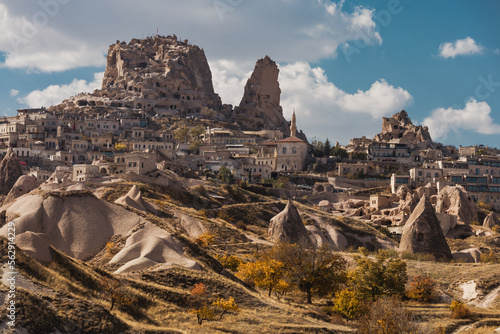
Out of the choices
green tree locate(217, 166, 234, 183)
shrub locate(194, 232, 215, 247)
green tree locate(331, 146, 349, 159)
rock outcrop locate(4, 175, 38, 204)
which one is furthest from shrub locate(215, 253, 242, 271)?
green tree locate(331, 146, 349, 159)

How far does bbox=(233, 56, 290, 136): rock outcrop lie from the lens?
174250 millimetres

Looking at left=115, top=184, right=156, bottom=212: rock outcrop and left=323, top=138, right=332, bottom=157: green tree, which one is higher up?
left=323, top=138, right=332, bottom=157: green tree

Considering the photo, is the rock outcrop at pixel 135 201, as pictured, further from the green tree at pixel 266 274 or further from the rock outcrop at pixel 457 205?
the rock outcrop at pixel 457 205

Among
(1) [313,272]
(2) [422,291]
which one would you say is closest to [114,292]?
(1) [313,272]

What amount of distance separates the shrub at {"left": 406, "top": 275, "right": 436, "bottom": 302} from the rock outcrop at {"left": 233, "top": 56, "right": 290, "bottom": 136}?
425 feet

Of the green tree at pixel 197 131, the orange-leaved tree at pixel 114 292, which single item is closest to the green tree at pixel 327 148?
the green tree at pixel 197 131

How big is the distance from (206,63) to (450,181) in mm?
102777

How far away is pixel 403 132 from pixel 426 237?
90.8 meters

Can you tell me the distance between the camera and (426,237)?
54031mm

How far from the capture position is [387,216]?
8481 cm

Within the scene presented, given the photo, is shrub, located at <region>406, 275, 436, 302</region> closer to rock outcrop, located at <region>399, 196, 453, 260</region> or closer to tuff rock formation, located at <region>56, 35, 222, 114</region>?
rock outcrop, located at <region>399, 196, 453, 260</region>

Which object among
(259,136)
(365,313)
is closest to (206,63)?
(259,136)

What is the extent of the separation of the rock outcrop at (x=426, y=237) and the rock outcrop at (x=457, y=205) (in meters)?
25.4

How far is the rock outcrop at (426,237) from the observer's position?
177ft
